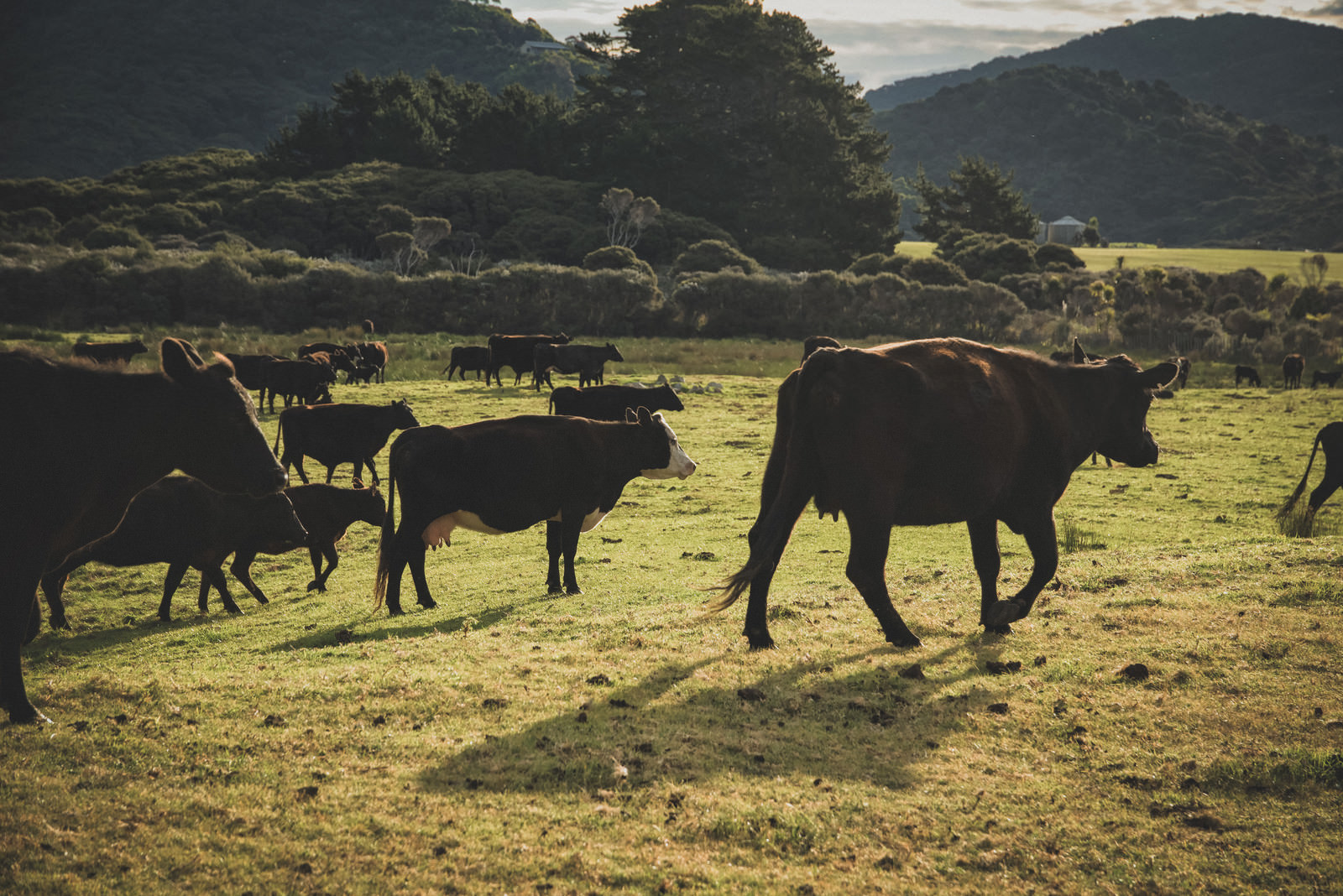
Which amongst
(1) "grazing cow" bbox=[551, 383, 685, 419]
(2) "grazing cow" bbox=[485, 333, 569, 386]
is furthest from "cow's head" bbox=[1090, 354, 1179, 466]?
(2) "grazing cow" bbox=[485, 333, 569, 386]

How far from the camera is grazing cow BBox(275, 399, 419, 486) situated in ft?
56.6

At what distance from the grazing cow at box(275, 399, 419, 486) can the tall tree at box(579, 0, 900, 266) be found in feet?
228

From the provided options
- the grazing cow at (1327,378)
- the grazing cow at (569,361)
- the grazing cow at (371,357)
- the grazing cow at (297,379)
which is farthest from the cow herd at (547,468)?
the grazing cow at (1327,378)

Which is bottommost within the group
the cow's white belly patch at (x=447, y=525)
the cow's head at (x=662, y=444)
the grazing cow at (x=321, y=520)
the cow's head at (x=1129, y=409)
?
the grazing cow at (x=321, y=520)

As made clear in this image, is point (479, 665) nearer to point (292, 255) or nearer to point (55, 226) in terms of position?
point (292, 255)

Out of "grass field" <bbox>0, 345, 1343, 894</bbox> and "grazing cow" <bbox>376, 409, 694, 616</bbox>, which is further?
"grazing cow" <bbox>376, 409, 694, 616</bbox>

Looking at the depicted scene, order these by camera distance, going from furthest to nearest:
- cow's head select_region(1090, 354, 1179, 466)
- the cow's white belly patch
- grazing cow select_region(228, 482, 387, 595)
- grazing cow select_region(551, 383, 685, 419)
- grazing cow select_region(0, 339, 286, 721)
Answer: grazing cow select_region(551, 383, 685, 419) → grazing cow select_region(228, 482, 387, 595) → the cow's white belly patch → cow's head select_region(1090, 354, 1179, 466) → grazing cow select_region(0, 339, 286, 721)

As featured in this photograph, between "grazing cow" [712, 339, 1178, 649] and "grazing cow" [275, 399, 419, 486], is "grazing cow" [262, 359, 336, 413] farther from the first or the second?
"grazing cow" [712, 339, 1178, 649]

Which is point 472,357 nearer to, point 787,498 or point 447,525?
point 447,525

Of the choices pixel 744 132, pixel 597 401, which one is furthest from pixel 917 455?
pixel 744 132

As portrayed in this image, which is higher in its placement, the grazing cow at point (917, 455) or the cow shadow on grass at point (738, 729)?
the grazing cow at point (917, 455)

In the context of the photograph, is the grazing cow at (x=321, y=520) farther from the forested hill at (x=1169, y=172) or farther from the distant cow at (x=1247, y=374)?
the forested hill at (x=1169, y=172)

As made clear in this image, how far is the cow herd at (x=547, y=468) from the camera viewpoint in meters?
5.69

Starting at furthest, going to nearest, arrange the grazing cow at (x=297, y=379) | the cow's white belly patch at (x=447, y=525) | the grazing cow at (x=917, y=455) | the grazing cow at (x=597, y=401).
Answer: the grazing cow at (x=297, y=379)
the grazing cow at (x=597, y=401)
the cow's white belly patch at (x=447, y=525)
the grazing cow at (x=917, y=455)
